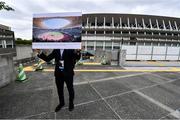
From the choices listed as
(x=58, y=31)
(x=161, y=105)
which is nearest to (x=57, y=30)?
(x=58, y=31)

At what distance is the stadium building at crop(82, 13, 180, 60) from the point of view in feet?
107

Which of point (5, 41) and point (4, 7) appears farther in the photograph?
point (5, 41)

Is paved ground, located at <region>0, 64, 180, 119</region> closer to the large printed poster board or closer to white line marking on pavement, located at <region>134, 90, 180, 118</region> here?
white line marking on pavement, located at <region>134, 90, 180, 118</region>

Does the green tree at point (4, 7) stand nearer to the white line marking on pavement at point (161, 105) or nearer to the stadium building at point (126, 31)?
the white line marking on pavement at point (161, 105)

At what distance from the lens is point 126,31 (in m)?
34.2

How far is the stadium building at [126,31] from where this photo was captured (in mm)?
32759

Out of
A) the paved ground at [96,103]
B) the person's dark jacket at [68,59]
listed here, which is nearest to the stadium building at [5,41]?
the paved ground at [96,103]

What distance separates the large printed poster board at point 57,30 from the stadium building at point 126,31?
27453 mm

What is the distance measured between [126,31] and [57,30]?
33.4 metres

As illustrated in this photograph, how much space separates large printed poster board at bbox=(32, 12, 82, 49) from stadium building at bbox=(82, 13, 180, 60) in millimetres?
27453

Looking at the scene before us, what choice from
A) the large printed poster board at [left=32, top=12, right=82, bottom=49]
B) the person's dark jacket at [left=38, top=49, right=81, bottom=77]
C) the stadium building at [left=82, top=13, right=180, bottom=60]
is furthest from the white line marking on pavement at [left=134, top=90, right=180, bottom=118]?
the stadium building at [left=82, top=13, right=180, bottom=60]

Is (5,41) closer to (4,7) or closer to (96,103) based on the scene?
(4,7)

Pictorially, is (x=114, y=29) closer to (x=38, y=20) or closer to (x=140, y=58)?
(x=140, y=58)

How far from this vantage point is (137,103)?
4.18 meters
